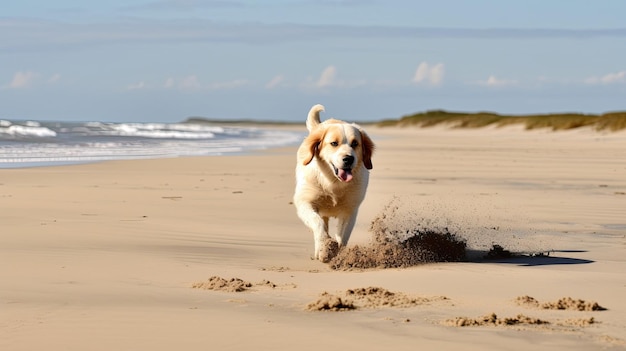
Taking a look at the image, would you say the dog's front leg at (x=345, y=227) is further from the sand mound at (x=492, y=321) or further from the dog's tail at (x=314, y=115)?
the sand mound at (x=492, y=321)

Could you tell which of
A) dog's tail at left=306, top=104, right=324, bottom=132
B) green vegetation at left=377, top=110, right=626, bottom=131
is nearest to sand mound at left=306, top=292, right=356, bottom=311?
dog's tail at left=306, top=104, right=324, bottom=132

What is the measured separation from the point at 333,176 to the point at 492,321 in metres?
3.23

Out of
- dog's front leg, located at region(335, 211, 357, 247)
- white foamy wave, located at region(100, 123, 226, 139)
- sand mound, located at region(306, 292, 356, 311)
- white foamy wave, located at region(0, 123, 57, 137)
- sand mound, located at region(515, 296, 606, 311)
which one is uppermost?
white foamy wave, located at region(100, 123, 226, 139)

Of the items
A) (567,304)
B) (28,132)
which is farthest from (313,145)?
(28,132)

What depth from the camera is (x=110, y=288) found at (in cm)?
545

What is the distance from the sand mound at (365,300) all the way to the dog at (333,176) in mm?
2096

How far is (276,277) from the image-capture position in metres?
6.22

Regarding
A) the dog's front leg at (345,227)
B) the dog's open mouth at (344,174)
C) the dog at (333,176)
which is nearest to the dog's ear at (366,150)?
the dog at (333,176)

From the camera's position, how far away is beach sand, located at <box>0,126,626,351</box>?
4.32m

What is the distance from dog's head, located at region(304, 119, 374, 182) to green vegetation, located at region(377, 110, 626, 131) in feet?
138

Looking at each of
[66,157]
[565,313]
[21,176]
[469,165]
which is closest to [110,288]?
[565,313]

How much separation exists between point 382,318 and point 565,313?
1.03 meters

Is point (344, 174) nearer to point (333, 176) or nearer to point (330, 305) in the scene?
point (333, 176)

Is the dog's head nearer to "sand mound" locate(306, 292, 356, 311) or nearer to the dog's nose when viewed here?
the dog's nose
